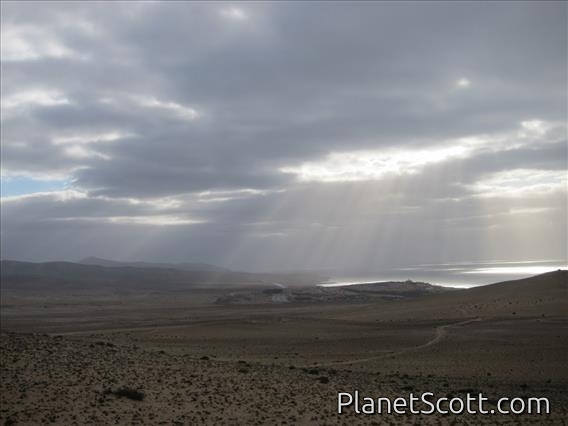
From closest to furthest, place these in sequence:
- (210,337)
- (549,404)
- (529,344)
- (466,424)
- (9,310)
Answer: (466,424), (549,404), (529,344), (210,337), (9,310)

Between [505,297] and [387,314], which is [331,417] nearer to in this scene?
[387,314]

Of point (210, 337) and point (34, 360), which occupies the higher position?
point (34, 360)

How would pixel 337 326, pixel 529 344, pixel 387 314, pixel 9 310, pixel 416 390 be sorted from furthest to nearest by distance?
pixel 9 310
pixel 387 314
pixel 337 326
pixel 529 344
pixel 416 390

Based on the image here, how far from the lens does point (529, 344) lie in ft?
92.1

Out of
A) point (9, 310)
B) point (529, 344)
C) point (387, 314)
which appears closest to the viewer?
point (529, 344)

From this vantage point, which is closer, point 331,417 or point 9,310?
point 331,417

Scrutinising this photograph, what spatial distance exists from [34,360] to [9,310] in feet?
211

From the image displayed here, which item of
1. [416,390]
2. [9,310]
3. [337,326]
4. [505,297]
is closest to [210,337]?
[337,326]

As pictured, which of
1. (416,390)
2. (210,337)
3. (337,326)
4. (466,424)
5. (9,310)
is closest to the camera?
(466,424)

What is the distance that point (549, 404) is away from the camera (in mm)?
16609

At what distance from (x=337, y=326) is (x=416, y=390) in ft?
80.7

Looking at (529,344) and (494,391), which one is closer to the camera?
(494,391)

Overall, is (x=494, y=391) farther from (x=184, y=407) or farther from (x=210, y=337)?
(x=210, y=337)

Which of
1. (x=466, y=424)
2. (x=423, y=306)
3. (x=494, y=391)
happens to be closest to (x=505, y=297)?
(x=423, y=306)
